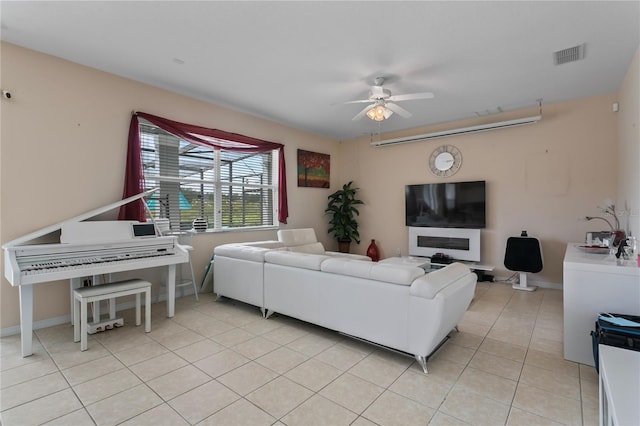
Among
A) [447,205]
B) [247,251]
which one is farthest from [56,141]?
[447,205]

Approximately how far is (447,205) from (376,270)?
3.52 meters

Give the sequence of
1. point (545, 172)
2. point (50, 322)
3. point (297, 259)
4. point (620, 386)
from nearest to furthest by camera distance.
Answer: point (620, 386) < point (297, 259) < point (50, 322) < point (545, 172)

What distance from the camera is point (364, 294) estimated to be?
247cm

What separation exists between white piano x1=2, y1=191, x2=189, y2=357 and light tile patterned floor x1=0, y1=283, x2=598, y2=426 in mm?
505

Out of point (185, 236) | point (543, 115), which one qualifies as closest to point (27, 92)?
point (185, 236)

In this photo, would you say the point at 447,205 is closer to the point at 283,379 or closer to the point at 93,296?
the point at 283,379

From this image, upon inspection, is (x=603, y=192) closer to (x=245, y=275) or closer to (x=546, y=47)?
(x=546, y=47)

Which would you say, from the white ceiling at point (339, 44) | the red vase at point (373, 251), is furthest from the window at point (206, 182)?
the red vase at point (373, 251)

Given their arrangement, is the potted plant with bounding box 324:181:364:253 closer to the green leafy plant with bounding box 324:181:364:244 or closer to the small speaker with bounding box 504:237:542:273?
the green leafy plant with bounding box 324:181:364:244

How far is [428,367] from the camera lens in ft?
7.58

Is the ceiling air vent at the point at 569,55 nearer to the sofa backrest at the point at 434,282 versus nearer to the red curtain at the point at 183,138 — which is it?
the sofa backrest at the point at 434,282

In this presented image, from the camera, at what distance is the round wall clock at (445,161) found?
5.40 meters

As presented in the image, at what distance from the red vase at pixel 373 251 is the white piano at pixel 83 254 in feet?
12.7

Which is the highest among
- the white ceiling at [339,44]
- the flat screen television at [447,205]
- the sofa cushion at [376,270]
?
the white ceiling at [339,44]
